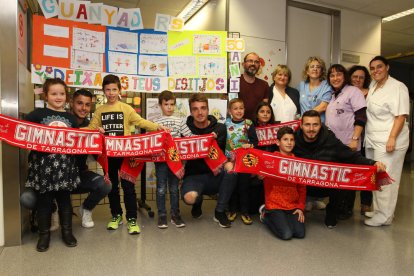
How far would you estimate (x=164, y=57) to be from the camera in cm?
395

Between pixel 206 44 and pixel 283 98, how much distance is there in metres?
1.20

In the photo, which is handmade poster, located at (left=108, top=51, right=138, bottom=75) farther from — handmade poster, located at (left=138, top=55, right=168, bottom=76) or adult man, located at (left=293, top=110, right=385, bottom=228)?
adult man, located at (left=293, top=110, right=385, bottom=228)

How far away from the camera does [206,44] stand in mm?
4066

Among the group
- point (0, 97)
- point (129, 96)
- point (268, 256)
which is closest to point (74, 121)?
point (0, 97)

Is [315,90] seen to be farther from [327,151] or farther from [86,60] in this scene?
[86,60]

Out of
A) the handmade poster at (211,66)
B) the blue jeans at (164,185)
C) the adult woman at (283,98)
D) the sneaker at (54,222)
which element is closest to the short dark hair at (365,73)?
the adult woman at (283,98)

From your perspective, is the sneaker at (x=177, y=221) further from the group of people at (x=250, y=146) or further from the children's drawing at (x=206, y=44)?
the children's drawing at (x=206, y=44)

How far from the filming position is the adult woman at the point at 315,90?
372cm

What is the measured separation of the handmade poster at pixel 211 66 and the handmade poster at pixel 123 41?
83 cm

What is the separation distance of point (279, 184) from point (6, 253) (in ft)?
7.96

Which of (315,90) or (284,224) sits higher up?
(315,90)

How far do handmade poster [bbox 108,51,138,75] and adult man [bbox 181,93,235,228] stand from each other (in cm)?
96

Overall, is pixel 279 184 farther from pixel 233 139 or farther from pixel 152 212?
pixel 152 212

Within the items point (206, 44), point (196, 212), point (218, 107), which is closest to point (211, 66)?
point (206, 44)
